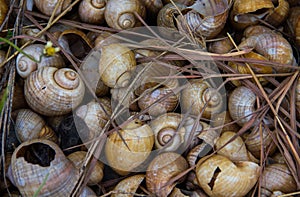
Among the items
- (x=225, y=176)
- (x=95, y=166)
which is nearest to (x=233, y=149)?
(x=225, y=176)

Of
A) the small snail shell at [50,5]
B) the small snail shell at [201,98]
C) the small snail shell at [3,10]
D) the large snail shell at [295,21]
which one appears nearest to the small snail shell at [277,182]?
the small snail shell at [201,98]

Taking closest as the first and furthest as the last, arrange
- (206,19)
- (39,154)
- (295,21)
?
(39,154) → (206,19) → (295,21)

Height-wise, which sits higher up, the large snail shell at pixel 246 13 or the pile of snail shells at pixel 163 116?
the large snail shell at pixel 246 13

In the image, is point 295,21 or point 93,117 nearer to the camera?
point 93,117

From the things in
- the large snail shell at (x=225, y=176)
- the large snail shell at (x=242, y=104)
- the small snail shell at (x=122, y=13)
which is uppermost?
the small snail shell at (x=122, y=13)

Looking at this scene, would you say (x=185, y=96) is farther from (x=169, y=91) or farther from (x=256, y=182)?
(x=256, y=182)

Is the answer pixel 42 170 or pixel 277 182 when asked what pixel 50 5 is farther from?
pixel 277 182

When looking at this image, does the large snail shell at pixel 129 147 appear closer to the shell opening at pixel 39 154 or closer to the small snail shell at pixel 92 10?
the shell opening at pixel 39 154
